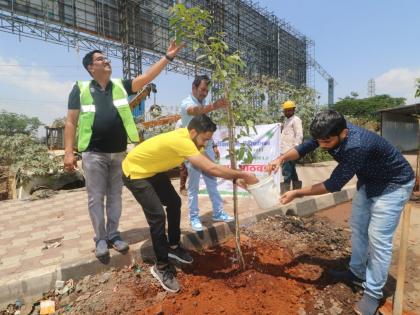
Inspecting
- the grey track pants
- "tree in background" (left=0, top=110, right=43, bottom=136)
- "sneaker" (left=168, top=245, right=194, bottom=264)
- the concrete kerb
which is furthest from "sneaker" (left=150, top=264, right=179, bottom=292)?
"tree in background" (left=0, top=110, right=43, bottom=136)

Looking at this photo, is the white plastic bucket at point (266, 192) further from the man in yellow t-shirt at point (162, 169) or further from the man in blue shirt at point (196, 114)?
the man in blue shirt at point (196, 114)

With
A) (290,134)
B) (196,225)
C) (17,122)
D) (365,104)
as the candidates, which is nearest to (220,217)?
(196,225)

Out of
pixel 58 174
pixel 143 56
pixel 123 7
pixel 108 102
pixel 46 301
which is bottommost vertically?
pixel 46 301

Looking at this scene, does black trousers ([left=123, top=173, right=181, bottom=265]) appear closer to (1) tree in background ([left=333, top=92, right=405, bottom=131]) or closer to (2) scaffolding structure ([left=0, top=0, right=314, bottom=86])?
(2) scaffolding structure ([left=0, top=0, right=314, bottom=86])

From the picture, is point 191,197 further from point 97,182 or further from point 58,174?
point 58,174

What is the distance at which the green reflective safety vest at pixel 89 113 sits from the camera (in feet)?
9.98

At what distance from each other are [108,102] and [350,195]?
514cm

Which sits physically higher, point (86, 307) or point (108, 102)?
point (108, 102)

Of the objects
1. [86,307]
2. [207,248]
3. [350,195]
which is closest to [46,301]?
[86,307]

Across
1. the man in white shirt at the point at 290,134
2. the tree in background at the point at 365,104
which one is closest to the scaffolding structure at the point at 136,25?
the man in white shirt at the point at 290,134

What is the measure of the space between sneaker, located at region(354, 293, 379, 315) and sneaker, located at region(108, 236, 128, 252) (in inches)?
83.9

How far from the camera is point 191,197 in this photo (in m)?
3.84

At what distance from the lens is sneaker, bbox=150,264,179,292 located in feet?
8.84

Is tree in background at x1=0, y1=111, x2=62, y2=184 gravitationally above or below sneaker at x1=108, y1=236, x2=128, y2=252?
above
